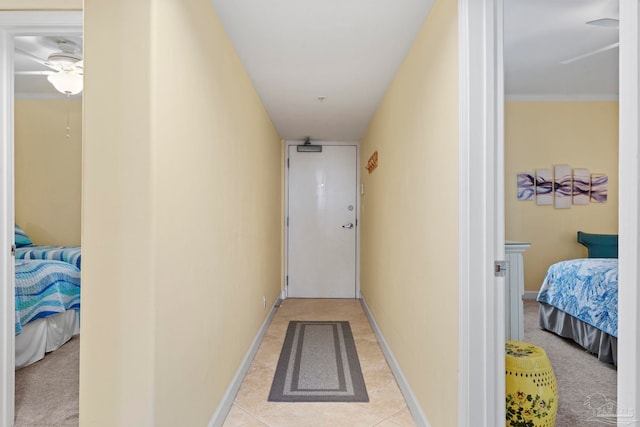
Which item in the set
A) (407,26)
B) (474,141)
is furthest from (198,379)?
(407,26)

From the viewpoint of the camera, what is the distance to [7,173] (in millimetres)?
1924

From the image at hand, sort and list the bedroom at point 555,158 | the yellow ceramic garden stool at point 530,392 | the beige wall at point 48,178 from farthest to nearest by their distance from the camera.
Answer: the bedroom at point 555,158, the beige wall at point 48,178, the yellow ceramic garden stool at point 530,392

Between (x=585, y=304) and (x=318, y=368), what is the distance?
2.26 meters

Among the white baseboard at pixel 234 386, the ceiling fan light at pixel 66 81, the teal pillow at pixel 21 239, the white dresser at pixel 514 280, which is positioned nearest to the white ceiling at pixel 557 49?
the white dresser at pixel 514 280

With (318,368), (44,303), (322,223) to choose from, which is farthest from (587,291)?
(44,303)

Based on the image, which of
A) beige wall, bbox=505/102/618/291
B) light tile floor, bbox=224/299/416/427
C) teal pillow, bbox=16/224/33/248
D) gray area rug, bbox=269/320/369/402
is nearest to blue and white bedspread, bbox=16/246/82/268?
teal pillow, bbox=16/224/33/248

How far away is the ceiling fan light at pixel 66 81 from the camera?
9.96ft

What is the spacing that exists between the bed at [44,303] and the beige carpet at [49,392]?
136 mm

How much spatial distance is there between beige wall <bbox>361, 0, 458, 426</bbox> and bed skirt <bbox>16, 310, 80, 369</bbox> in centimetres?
283

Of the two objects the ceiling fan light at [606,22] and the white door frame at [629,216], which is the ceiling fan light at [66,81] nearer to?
the white door frame at [629,216]

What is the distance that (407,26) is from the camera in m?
2.17

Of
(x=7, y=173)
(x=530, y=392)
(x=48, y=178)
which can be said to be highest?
(x=48, y=178)

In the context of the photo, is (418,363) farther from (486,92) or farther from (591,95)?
(591,95)

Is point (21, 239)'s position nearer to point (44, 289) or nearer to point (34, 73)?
point (44, 289)
